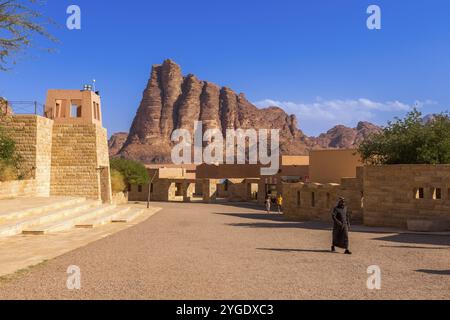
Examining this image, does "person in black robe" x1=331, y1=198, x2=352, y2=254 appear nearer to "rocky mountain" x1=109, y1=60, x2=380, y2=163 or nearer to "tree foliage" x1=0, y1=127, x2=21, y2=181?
"tree foliage" x1=0, y1=127, x2=21, y2=181

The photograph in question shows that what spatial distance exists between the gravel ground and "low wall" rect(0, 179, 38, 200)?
9.33 meters

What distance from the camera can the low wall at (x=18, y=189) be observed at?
20.7 meters

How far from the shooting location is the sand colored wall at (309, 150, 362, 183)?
35000 millimetres

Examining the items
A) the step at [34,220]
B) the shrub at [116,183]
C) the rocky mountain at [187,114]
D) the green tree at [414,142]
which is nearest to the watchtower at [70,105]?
the step at [34,220]

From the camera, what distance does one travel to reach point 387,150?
2197 cm

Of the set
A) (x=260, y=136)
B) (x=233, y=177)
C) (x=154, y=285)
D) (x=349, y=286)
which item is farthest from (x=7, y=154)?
(x=260, y=136)

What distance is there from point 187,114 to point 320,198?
410 feet

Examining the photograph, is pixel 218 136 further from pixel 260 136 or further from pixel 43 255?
pixel 43 255

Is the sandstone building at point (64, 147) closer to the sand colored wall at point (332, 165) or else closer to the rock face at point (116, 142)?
the sand colored wall at point (332, 165)

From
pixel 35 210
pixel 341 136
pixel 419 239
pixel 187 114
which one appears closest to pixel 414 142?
pixel 419 239

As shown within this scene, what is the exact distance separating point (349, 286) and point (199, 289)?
8.49 feet

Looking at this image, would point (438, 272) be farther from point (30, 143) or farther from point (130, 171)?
point (130, 171)

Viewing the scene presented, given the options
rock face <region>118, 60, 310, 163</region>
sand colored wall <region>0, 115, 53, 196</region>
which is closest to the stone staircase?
sand colored wall <region>0, 115, 53, 196</region>

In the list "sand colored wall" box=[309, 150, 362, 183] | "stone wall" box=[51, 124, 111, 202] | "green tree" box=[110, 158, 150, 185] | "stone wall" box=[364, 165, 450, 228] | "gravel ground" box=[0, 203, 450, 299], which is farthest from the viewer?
"green tree" box=[110, 158, 150, 185]
